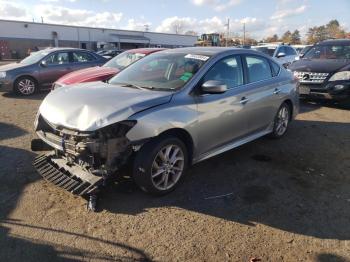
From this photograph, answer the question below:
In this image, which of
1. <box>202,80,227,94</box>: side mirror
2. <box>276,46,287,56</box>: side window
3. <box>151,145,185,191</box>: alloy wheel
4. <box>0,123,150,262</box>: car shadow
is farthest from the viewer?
<box>276,46,287,56</box>: side window

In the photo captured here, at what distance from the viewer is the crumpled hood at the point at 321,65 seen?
375 inches

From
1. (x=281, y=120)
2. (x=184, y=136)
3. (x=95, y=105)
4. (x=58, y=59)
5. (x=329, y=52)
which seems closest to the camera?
(x=95, y=105)

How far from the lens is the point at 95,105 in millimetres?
3955

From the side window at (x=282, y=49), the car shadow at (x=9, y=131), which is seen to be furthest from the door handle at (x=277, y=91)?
the side window at (x=282, y=49)

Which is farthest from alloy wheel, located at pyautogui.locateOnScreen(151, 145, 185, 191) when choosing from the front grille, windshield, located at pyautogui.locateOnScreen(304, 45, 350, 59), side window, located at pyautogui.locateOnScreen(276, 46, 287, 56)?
side window, located at pyautogui.locateOnScreen(276, 46, 287, 56)

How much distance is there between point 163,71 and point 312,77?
619 centimetres

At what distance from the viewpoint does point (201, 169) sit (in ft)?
16.8

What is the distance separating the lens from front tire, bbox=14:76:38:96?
1150 centimetres

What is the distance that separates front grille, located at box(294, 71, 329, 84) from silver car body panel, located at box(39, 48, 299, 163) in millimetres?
4320

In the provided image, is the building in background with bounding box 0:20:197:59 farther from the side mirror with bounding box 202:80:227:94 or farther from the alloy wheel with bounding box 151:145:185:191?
the alloy wheel with bounding box 151:145:185:191

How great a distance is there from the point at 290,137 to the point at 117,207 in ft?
13.7

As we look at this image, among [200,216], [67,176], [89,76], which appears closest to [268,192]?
[200,216]

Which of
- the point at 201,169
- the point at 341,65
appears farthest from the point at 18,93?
the point at 341,65

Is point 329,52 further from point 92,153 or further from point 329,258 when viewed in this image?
point 92,153
